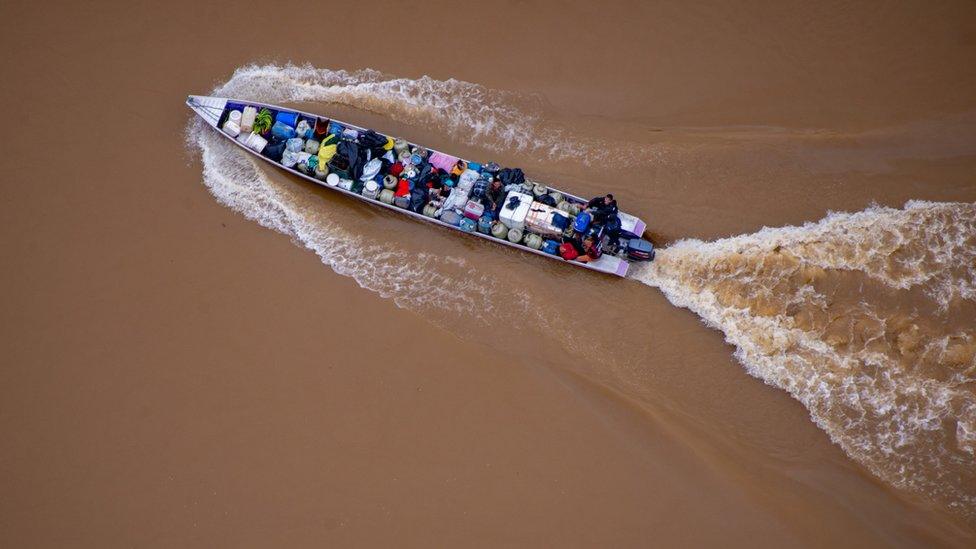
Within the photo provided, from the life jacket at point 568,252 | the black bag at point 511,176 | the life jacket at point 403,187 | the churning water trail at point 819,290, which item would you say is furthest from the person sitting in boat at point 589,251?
the life jacket at point 403,187

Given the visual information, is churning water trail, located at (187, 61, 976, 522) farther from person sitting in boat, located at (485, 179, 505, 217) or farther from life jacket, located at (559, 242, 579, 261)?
person sitting in boat, located at (485, 179, 505, 217)

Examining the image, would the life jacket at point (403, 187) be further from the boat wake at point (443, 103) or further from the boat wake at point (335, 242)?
the boat wake at point (443, 103)

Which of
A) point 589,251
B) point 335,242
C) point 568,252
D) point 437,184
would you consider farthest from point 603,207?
point 335,242

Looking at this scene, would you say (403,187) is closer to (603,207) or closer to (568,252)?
(568,252)

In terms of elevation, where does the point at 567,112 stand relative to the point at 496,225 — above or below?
above

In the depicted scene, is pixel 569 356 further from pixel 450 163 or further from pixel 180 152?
pixel 180 152

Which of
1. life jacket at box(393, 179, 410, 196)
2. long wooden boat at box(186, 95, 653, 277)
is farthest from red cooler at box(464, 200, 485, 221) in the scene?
life jacket at box(393, 179, 410, 196)

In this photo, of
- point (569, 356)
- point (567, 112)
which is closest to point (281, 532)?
point (569, 356)
